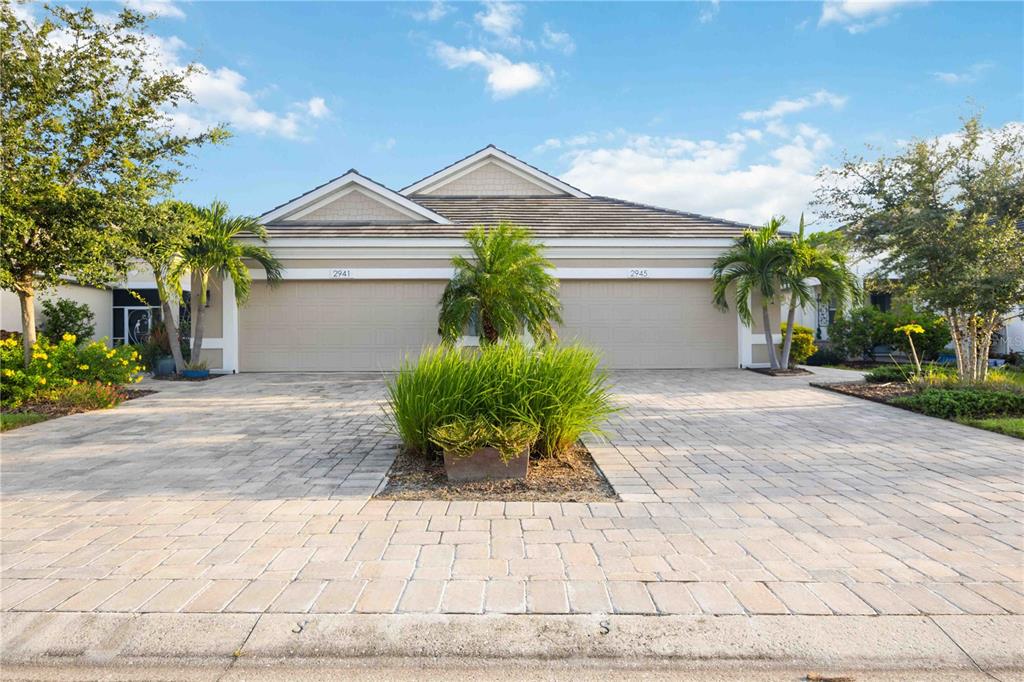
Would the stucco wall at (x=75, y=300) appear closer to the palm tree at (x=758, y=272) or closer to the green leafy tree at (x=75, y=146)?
the green leafy tree at (x=75, y=146)

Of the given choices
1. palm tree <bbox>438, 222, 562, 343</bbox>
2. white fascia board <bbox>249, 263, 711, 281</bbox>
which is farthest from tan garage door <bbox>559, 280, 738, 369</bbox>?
palm tree <bbox>438, 222, 562, 343</bbox>

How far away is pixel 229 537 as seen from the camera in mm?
4039

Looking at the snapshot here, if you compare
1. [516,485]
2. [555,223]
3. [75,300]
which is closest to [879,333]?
[555,223]

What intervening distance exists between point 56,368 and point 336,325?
6120 millimetres

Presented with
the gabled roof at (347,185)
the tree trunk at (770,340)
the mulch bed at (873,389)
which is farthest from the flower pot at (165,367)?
the mulch bed at (873,389)

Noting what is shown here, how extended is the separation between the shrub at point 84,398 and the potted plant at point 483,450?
756 centimetres

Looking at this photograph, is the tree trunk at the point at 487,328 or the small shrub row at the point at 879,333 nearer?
the tree trunk at the point at 487,328

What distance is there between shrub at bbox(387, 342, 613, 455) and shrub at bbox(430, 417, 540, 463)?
11 cm

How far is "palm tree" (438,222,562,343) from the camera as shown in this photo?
11.2 m

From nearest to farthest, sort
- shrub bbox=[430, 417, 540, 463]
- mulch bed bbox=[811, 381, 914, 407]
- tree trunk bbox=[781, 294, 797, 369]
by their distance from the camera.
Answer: shrub bbox=[430, 417, 540, 463] < mulch bed bbox=[811, 381, 914, 407] < tree trunk bbox=[781, 294, 797, 369]

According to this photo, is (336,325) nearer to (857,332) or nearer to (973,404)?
(973,404)

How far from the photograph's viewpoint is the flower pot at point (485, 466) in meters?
5.31

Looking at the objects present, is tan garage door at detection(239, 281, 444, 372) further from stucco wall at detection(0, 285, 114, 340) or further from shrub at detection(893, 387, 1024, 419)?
shrub at detection(893, 387, 1024, 419)

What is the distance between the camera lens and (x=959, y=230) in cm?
995
